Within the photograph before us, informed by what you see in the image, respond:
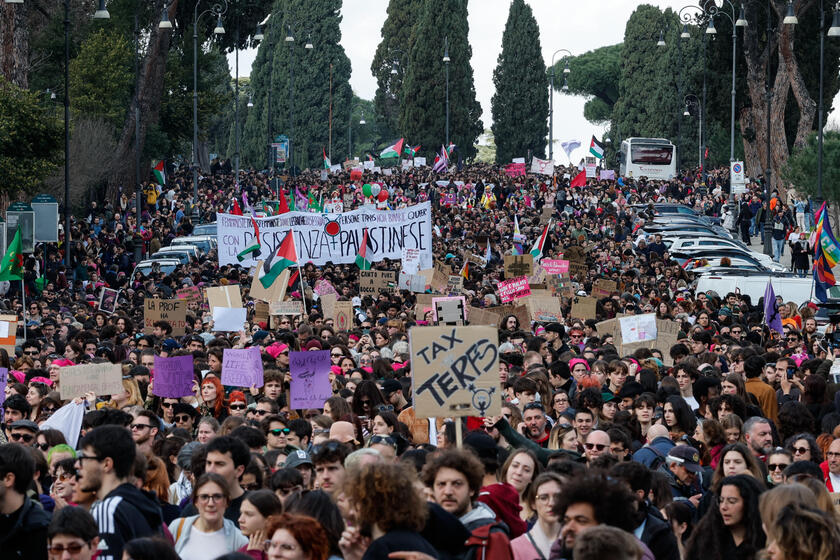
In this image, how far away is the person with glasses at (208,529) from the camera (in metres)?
7.00

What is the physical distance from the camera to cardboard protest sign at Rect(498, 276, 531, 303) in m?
21.6

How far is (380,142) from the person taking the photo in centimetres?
13212

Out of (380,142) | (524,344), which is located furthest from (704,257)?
(380,142)

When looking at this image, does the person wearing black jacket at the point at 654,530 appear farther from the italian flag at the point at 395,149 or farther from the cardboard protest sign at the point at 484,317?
the italian flag at the point at 395,149

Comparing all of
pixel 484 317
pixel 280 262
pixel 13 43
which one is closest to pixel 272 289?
pixel 280 262

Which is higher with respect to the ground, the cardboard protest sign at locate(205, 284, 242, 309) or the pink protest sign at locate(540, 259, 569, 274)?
the pink protest sign at locate(540, 259, 569, 274)

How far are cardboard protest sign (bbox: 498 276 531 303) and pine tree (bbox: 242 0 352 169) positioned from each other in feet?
266

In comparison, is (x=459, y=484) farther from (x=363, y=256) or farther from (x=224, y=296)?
(x=363, y=256)

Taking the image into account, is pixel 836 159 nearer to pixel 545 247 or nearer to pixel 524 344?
pixel 545 247

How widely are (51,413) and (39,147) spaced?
952 inches

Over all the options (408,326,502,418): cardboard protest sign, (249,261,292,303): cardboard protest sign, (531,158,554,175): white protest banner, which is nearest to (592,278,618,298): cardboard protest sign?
(249,261,292,303): cardboard protest sign

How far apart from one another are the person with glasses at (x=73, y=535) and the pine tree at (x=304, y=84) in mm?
96444

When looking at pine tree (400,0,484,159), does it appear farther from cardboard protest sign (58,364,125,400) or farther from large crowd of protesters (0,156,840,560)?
cardboard protest sign (58,364,125,400)

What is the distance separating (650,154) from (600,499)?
2741 inches
